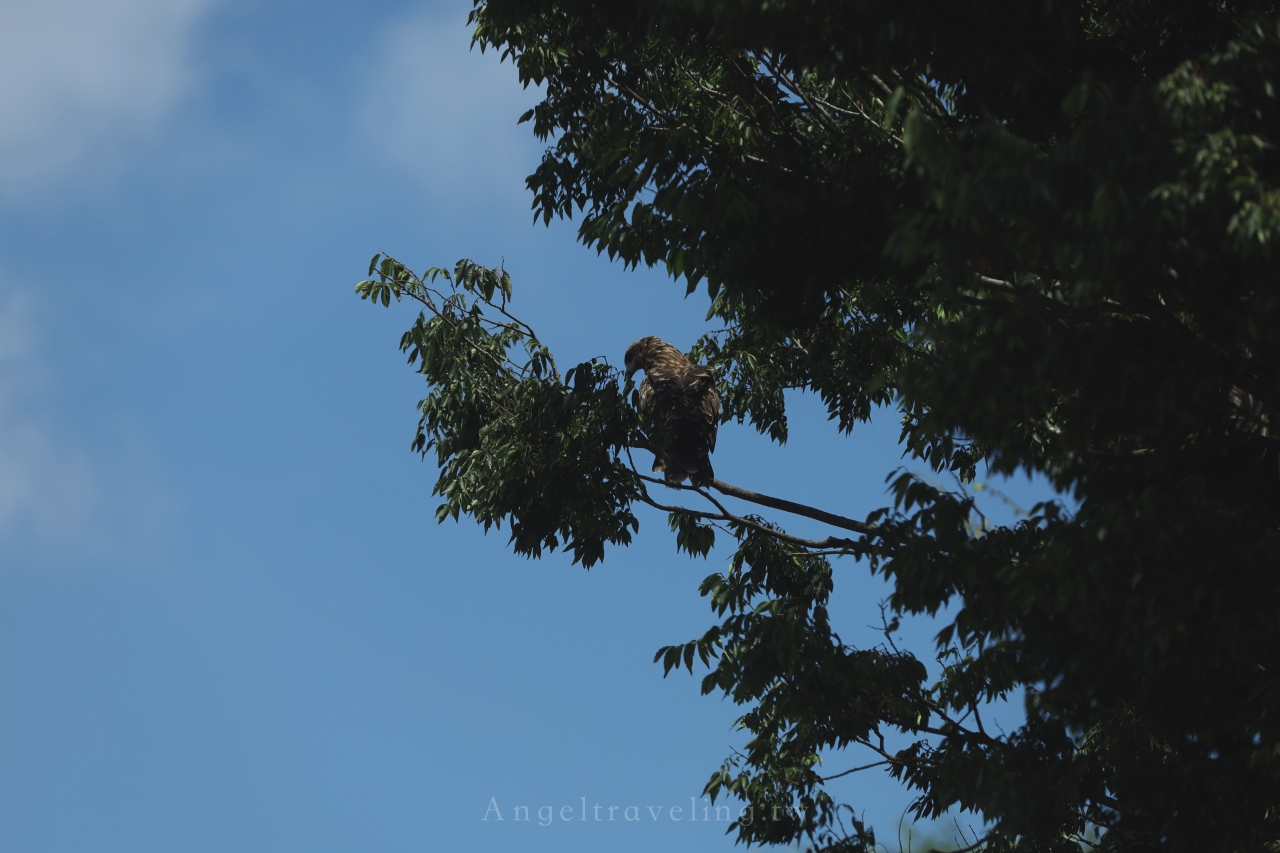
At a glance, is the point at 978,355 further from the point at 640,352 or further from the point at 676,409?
the point at 640,352

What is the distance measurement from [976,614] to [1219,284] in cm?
200

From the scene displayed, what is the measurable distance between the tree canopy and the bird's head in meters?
1.59

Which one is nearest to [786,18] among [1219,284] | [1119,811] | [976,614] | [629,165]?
[629,165]

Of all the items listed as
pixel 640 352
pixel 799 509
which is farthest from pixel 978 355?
pixel 640 352

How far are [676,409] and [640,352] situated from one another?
4.46ft

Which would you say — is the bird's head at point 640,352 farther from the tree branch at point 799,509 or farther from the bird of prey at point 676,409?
the tree branch at point 799,509

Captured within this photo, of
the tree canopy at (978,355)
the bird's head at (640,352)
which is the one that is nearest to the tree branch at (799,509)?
the tree canopy at (978,355)

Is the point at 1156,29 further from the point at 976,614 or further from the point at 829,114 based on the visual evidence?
the point at 976,614

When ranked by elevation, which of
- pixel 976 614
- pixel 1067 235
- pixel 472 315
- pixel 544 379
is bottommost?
pixel 976 614

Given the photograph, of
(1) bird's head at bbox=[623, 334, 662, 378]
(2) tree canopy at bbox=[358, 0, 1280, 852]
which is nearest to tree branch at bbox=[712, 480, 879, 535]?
(2) tree canopy at bbox=[358, 0, 1280, 852]

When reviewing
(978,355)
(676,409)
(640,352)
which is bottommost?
(978,355)

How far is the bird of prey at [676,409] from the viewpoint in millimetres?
8711

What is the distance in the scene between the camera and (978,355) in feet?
16.4

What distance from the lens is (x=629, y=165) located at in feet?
21.9
